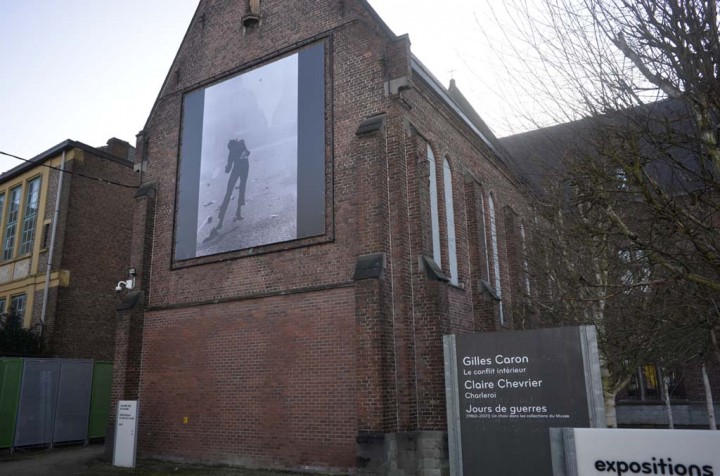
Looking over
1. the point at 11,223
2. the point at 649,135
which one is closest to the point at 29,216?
the point at 11,223

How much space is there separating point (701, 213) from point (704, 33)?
8.79ft

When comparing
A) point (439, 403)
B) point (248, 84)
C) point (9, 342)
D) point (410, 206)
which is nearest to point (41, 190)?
point (9, 342)

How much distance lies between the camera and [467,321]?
15930mm

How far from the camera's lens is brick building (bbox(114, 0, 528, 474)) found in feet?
41.1

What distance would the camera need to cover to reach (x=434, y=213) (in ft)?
50.4

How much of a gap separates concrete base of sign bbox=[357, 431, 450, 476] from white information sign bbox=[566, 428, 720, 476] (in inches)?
243

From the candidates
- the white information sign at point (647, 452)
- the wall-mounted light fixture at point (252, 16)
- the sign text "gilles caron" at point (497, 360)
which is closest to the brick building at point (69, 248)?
the wall-mounted light fixture at point (252, 16)

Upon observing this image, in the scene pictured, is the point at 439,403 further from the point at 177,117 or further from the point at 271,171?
the point at 177,117

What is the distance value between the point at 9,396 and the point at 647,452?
17820 mm

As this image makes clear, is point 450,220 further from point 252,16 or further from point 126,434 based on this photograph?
point 126,434

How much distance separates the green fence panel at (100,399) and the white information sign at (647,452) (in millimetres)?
17428

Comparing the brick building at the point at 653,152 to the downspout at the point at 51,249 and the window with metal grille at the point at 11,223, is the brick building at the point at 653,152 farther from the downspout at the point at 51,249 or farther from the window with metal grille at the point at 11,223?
the window with metal grille at the point at 11,223

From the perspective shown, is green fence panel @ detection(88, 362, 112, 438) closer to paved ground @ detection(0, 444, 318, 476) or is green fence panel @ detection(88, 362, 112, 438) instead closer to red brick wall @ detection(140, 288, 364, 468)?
paved ground @ detection(0, 444, 318, 476)

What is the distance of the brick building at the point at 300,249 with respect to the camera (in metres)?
12.5
